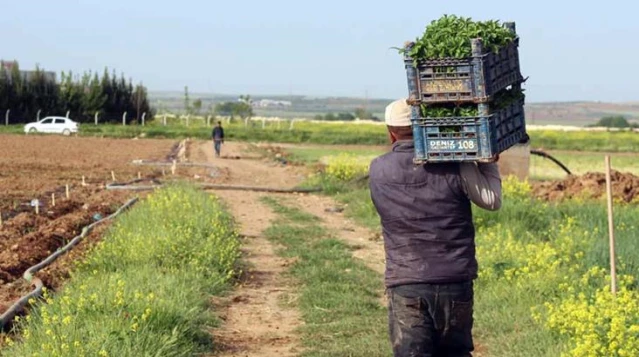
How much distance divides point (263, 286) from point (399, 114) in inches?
247

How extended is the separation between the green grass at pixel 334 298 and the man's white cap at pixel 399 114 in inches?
121

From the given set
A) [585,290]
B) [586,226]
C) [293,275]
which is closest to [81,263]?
[293,275]

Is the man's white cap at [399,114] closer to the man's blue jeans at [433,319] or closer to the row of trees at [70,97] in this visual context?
the man's blue jeans at [433,319]

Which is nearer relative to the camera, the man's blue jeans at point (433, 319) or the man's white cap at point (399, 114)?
the man's blue jeans at point (433, 319)

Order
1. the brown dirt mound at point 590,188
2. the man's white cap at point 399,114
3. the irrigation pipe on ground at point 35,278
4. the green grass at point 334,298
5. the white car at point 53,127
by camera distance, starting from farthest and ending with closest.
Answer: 1. the white car at point 53,127
2. the brown dirt mound at point 590,188
3. the irrigation pipe on ground at point 35,278
4. the green grass at point 334,298
5. the man's white cap at point 399,114

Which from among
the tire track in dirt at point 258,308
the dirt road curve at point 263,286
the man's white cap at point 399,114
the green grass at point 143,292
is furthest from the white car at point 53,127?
the man's white cap at point 399,114

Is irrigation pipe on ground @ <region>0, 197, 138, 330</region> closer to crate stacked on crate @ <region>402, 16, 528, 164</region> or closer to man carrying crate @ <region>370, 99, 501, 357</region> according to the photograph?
man carrying crate @ <region>370, 99, 501, 357</region>

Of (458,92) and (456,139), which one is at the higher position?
(458,92)

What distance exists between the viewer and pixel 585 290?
890 cm

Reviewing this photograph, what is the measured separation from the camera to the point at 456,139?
17.9 feet

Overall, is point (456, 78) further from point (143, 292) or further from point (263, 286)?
point (263, 286)

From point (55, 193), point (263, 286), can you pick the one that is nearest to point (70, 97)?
point (55, 193)

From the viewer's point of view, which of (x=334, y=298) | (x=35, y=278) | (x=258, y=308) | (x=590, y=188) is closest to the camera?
(x=258, y=308)

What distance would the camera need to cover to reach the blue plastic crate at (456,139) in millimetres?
5422
